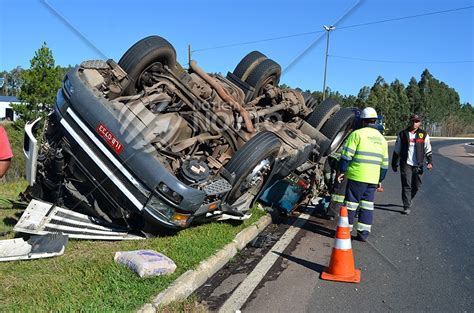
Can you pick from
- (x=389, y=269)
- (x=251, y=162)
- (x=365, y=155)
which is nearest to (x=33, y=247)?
(x=251, y=162)

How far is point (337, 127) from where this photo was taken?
8.17 m

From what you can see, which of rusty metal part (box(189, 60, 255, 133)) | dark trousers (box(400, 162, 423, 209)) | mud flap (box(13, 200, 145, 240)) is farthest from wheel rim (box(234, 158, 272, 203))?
dark trousers (box(400, 162, 423, 209))

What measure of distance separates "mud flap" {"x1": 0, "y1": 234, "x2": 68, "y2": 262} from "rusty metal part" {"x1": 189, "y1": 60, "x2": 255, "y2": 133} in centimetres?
256

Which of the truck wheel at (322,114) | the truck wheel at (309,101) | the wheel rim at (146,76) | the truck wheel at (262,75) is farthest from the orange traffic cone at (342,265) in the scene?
the truck wheel at (309,101)

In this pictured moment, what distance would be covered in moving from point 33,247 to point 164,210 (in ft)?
Result: 4.03

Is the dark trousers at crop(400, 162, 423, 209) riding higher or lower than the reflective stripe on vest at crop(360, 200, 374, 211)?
lower

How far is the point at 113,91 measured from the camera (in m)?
5.59

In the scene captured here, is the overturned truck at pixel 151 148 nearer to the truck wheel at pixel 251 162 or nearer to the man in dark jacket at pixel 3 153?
the truck wheel at pixel 251 162

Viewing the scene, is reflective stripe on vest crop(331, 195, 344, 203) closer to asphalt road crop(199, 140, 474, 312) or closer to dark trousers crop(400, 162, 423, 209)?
asphalt road crop(199, 140, 474, 312)

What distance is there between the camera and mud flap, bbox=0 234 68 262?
Result: 14.4ft

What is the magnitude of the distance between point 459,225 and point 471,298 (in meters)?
3.10

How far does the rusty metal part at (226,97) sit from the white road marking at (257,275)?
139 cm

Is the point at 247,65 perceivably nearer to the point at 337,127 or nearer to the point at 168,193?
the point at 337,127

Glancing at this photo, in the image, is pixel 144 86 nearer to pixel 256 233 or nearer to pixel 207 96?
pixel 207 96
